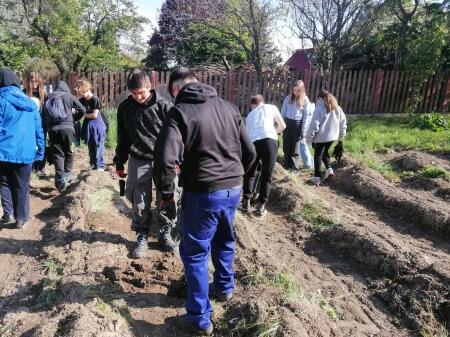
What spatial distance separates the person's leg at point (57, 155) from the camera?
587 cm

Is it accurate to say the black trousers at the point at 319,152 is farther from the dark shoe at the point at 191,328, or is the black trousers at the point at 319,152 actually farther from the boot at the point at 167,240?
the dark shoe at the point at 191,328

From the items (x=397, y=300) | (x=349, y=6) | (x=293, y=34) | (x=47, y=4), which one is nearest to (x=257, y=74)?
(x=293, y=34)

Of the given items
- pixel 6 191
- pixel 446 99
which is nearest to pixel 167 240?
pixel 6 191

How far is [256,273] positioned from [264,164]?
6.59 feet

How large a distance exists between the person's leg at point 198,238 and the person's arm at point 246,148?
0.48 meters

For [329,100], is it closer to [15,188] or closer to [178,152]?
[178,152]

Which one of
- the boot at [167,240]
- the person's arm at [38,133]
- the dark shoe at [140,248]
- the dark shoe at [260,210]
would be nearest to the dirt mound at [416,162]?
the dark shoe at [260,210]

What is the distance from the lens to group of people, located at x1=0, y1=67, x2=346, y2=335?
2.89m

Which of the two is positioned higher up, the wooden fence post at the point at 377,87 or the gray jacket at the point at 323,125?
the wooden fence post at the point at 377,87

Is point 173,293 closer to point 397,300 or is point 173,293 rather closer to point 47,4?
point 397,300

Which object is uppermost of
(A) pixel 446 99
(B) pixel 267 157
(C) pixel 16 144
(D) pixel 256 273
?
(A) pixel 446 99

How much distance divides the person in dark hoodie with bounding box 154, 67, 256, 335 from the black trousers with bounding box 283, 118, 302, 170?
455cm

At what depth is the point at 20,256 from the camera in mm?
4355

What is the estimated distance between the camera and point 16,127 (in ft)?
15.3
